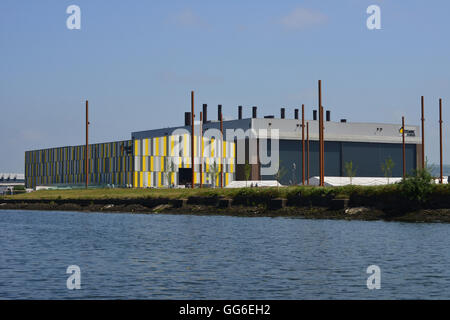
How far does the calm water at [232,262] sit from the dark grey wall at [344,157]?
260ft

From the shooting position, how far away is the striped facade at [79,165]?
114 m

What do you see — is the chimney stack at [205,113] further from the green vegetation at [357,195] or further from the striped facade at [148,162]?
the green vegetation at [357,195]

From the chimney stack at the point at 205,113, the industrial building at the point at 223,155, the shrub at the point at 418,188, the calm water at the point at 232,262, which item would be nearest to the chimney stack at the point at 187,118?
the industrial building at the point at 223,155

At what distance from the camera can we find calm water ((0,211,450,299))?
19406 mm

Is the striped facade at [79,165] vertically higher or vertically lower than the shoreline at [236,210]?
higher

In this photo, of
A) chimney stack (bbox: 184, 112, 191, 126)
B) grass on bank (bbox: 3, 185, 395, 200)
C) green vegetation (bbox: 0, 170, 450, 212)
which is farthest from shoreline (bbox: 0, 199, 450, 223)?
chimney stack (bbox: 184, 112, 191, 126)

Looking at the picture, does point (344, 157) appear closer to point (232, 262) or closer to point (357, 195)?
point (357, 195)

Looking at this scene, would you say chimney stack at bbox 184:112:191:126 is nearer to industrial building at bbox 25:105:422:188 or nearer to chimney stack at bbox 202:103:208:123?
industrial building at bbox 25:105:422:188

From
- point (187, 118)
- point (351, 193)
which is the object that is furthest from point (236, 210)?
point (187, 118)

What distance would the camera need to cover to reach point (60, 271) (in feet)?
78.2

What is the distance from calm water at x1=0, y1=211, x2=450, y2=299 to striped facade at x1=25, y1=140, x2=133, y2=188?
64.5 metres

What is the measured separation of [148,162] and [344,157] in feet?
120

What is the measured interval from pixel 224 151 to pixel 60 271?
313 feet

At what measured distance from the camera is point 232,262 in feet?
84.8
